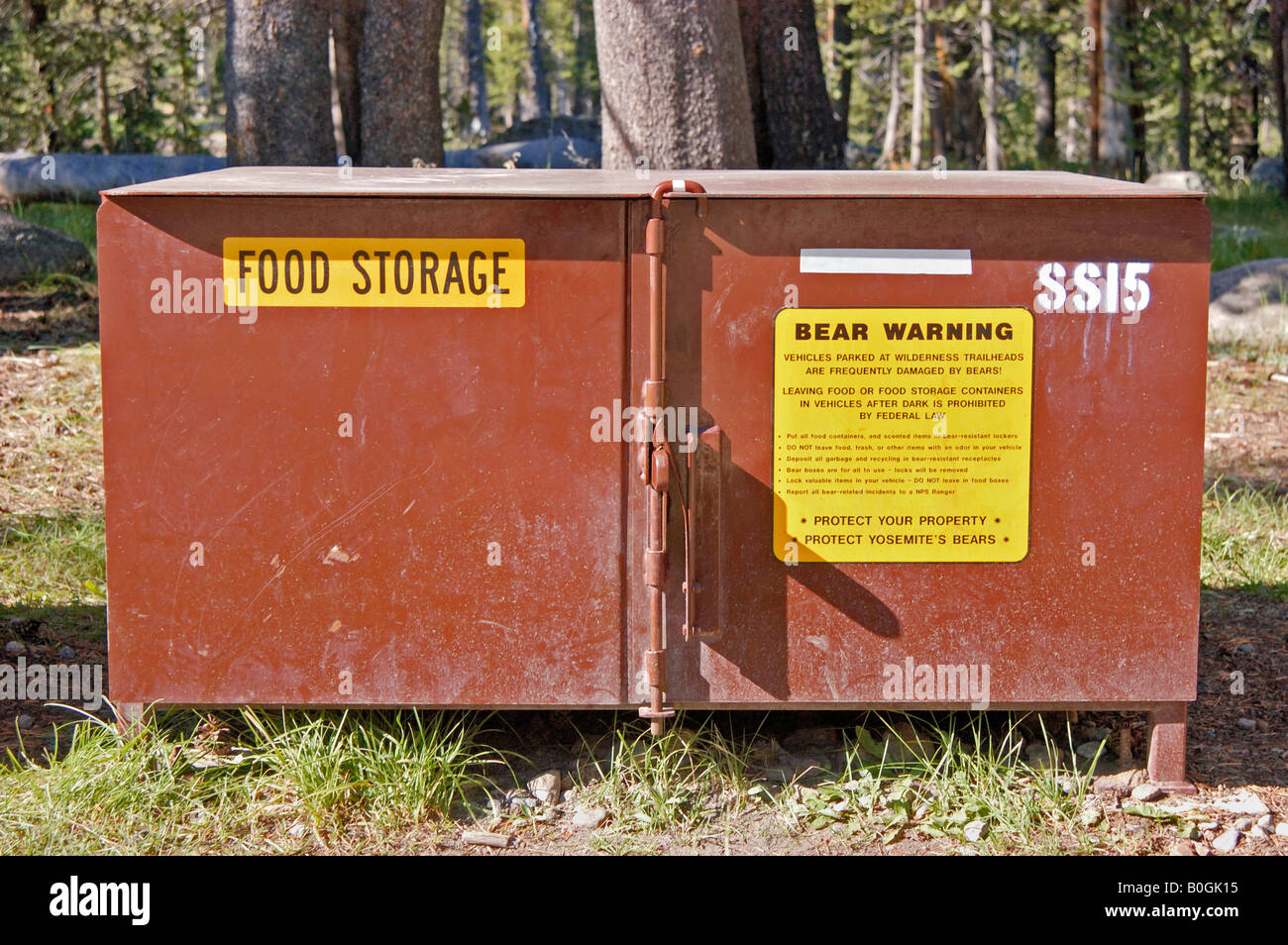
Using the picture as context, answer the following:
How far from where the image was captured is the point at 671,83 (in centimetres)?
671

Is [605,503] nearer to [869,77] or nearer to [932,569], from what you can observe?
[932,569]

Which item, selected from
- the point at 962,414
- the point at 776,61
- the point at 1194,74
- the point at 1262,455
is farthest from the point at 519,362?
the point at 1194,74

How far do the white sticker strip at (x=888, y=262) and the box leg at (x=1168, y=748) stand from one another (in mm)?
1396

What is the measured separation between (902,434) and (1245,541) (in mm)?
3199

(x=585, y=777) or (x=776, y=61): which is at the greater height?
(x=776, y=61)

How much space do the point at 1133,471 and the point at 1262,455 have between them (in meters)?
4.29

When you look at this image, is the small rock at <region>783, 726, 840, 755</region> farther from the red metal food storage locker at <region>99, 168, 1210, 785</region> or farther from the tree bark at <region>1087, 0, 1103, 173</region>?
the tree bark at <region>1087, 0, 1103, 173</region>

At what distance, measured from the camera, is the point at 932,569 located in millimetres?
3580

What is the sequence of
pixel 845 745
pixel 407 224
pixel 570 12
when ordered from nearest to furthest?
pixel 407 224, pixel 845 745, pixel 570 12

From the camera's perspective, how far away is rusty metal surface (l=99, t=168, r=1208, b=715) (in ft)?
11.3

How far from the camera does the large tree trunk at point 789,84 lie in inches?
352

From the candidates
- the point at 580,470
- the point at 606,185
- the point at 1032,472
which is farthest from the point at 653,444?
the point at 1032,472

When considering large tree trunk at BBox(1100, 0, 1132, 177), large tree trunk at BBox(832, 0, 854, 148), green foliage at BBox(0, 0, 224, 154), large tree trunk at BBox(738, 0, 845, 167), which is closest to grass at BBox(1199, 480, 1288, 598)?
large tree trunk at BBox(738, 0, 845, 167)

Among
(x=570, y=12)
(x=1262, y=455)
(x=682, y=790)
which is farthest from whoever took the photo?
(x=570, y=12)
